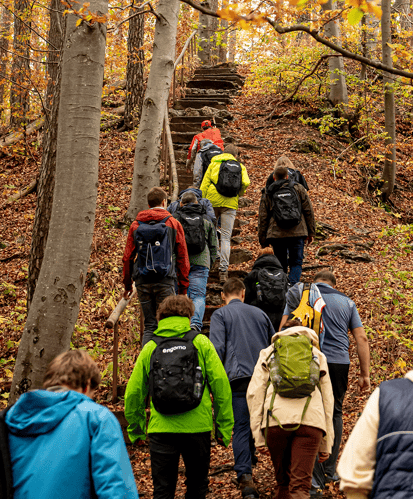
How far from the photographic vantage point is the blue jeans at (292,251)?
734 cm

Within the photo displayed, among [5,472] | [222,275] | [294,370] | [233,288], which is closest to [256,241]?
[222,275]

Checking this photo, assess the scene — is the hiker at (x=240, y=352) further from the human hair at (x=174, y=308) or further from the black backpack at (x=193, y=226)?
the black backpack at (x=193, y=226)

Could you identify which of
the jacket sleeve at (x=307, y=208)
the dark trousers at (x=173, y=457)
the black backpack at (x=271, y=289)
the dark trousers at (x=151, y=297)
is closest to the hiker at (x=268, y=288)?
the black backpack at (x=271, y=289)

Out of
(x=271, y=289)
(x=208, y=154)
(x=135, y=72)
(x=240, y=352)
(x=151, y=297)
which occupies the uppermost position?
(x=135, y=72)

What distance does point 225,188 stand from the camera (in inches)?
317

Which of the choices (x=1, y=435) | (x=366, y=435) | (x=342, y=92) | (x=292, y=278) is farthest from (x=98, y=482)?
(x=342, y=92)

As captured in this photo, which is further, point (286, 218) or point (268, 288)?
point (286, 218)

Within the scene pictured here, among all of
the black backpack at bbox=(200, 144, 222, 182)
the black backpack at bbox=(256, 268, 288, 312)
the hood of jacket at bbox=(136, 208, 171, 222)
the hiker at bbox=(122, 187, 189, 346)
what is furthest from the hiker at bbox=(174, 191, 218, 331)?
the black backpack at bbox=(200, 144, 222, 182)

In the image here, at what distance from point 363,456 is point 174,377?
160 centimetres

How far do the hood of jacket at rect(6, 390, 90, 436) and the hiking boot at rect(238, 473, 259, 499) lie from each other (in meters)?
2.79

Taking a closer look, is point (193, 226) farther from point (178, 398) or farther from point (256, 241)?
point (256, 241)

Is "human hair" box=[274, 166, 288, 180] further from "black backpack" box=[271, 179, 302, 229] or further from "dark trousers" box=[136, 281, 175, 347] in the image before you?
"dark trousers" box=[136, 281, 175, 347]

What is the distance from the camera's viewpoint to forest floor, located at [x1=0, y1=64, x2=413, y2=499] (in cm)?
645

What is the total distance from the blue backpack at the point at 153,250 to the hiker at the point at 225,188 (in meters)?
2.88
